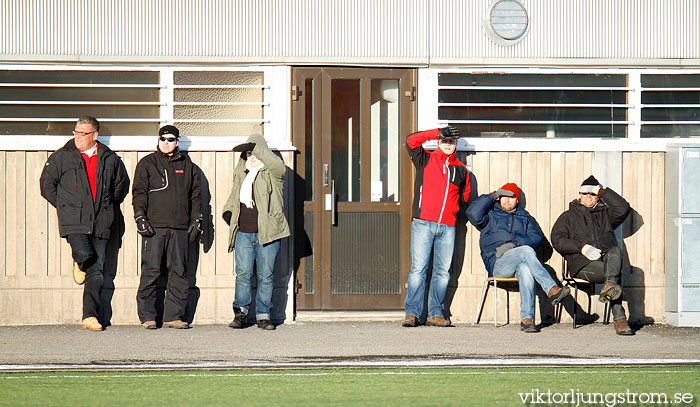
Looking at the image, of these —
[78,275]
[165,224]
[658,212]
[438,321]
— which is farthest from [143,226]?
[658,212]

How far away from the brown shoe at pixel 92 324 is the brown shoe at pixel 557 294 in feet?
14.6

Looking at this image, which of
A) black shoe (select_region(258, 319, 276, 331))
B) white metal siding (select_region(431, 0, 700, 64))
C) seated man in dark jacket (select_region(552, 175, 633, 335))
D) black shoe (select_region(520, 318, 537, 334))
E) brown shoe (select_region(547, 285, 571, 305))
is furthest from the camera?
white metal siding (select_region(431, 0, 700, 64))

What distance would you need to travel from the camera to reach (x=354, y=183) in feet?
38.2

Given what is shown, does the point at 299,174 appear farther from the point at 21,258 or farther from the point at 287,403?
the point at 287,403

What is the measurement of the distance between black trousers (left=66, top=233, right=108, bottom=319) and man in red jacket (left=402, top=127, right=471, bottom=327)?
10.3 feet

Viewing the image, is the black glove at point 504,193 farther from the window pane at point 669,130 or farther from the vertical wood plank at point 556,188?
the window pane at point 669,130

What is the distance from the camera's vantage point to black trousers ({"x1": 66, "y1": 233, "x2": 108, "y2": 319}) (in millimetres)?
10547

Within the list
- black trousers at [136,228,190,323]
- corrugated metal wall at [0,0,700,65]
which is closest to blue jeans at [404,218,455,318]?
corrugated metal wall at [0,0,700,65]

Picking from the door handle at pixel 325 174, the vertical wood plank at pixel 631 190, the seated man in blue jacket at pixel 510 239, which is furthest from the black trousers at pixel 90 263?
the vertical wood plank at pixel 631 190

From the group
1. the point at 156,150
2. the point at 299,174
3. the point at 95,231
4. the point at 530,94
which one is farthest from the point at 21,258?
the point at 530,94

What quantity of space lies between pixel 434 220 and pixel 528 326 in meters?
1.45

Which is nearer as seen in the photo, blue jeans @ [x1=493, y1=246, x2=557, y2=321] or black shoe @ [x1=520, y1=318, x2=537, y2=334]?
black shoe @ [x1=520, y1=318, x2=537, y2=334]

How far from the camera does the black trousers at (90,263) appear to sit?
10.5 m

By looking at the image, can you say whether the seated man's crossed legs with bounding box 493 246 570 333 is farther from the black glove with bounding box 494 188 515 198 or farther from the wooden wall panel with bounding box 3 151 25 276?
the wooden wall panel with bounding box 3 151 25 276
